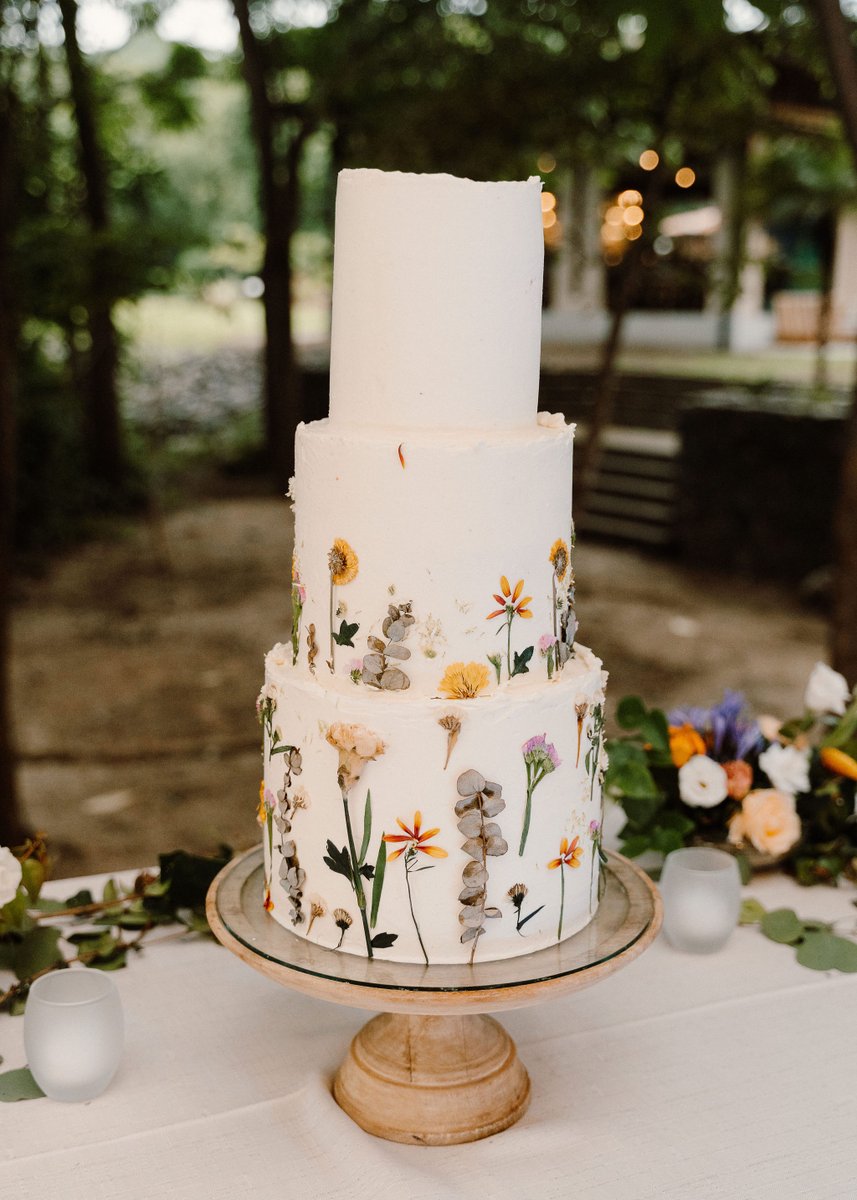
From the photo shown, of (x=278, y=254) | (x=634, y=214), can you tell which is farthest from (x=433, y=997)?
(x=278, y=254)

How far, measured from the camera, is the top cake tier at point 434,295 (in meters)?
1.30

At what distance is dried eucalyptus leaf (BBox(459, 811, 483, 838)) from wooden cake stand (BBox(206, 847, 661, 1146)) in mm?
148

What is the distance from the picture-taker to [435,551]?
1.30 metres

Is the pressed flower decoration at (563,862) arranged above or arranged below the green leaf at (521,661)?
below

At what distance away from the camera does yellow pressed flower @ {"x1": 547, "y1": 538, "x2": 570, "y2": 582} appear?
1.38 metres

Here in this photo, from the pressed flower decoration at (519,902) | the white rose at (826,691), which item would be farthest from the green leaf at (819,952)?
the pressed flower decoration at (519,902)

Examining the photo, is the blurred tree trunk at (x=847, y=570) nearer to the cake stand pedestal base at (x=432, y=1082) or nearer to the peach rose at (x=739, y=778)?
the peach rose at (x=739, y=778)

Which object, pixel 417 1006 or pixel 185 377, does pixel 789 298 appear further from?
pixel 417 1006

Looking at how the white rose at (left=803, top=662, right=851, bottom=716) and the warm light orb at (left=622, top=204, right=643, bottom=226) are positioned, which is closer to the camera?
the white rose at (left=803, top=662, right=851, bottom=716)

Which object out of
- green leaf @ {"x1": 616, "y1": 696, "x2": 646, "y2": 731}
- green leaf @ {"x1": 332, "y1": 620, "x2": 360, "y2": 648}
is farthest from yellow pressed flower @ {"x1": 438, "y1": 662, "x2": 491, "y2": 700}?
green leaf @ {"x1": 616, "y1": 696, "x2": 646, "y2": 731}

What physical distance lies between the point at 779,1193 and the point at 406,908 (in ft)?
1.66

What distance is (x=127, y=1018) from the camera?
1.63 meters

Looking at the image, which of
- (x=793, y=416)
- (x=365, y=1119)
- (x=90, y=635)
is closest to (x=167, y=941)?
(x=365, y=1119)

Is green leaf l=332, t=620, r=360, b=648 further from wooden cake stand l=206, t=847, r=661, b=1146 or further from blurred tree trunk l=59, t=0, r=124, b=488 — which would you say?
blurred tree trunk l=59, t=0, r=124, b=488
